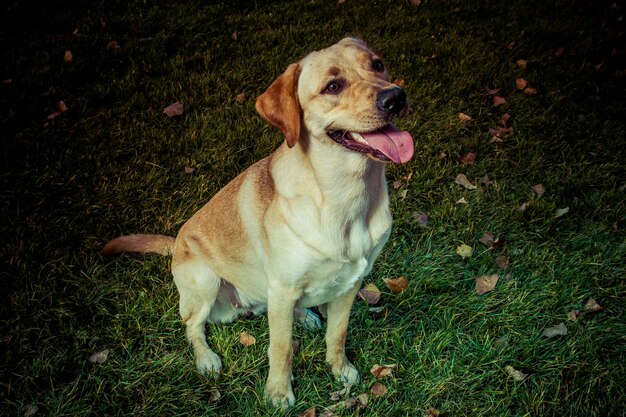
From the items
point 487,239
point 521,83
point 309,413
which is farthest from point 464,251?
point 521,83

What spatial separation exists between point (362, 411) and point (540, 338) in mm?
1217

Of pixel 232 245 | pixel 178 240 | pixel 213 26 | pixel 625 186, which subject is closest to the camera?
pixel 232 245

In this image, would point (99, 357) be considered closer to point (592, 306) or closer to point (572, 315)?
point (572, 315)

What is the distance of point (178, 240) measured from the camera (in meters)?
2.99

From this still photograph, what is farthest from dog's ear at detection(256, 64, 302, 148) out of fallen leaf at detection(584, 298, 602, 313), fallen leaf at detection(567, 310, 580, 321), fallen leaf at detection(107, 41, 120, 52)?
fallen leaf at detection(107, 41, 120, 52)

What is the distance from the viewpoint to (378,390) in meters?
2.73

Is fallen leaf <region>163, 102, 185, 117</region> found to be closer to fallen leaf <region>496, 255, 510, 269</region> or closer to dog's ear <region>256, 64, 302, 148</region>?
dog's ear <region>256, 64, 302, 148</region>

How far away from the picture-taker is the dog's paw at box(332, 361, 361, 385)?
9.12ft

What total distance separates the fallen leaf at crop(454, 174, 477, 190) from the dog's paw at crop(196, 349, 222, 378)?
2.50m

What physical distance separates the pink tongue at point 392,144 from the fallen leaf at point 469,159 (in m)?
2.48

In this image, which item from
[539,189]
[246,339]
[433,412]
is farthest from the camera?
[539,189]

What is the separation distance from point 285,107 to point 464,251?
1980 mm

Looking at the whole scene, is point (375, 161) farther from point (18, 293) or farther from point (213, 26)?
point (213, 26)

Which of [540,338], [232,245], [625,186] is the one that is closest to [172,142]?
[232,245]
